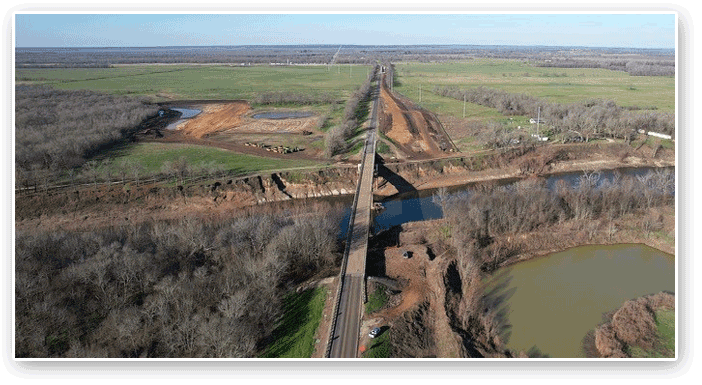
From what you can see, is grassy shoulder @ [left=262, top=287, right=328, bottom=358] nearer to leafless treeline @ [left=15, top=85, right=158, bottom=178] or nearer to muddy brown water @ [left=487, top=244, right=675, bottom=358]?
muddy brown water @ [left=487, top=244, right=675, bottom=358]

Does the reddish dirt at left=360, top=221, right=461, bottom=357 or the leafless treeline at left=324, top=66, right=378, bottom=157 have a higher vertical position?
the leafless treeline at left=324, top=66, right=378, bottom=157

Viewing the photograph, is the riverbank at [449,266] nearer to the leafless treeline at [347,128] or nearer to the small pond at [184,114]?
the leafless treeline at [347,128]

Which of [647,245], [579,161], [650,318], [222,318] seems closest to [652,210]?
[647,245]

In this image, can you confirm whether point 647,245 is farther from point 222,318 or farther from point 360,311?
point 222,318

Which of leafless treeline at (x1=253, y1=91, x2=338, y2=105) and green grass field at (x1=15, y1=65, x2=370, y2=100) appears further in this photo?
green grass field at (x1=15, y1=65, x2=370, y2=100)

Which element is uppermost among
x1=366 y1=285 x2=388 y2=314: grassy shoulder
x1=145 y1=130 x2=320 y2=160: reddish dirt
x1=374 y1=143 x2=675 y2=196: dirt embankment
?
x1=145 y1=130 x2=320 y2=160: reddish dirt

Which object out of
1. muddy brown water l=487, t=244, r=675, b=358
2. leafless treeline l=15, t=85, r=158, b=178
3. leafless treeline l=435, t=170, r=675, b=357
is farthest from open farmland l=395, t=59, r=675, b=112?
leafless treeline l=15, t=85, r=158, b=178

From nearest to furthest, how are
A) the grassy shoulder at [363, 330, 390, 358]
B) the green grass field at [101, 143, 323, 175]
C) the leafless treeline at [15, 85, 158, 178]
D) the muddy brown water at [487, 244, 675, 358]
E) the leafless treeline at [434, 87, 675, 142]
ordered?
1. the grassy shoulder at [363, 330, 390, 358]
2. the muddy brown water at [487, 244, 675, 358]
3. the leafless treeline at [15, 85, 158, 178]
4. the green grass field at [101, 143, 323, 175]
5. the leafless treeline at [434, 87, 675, 142]
